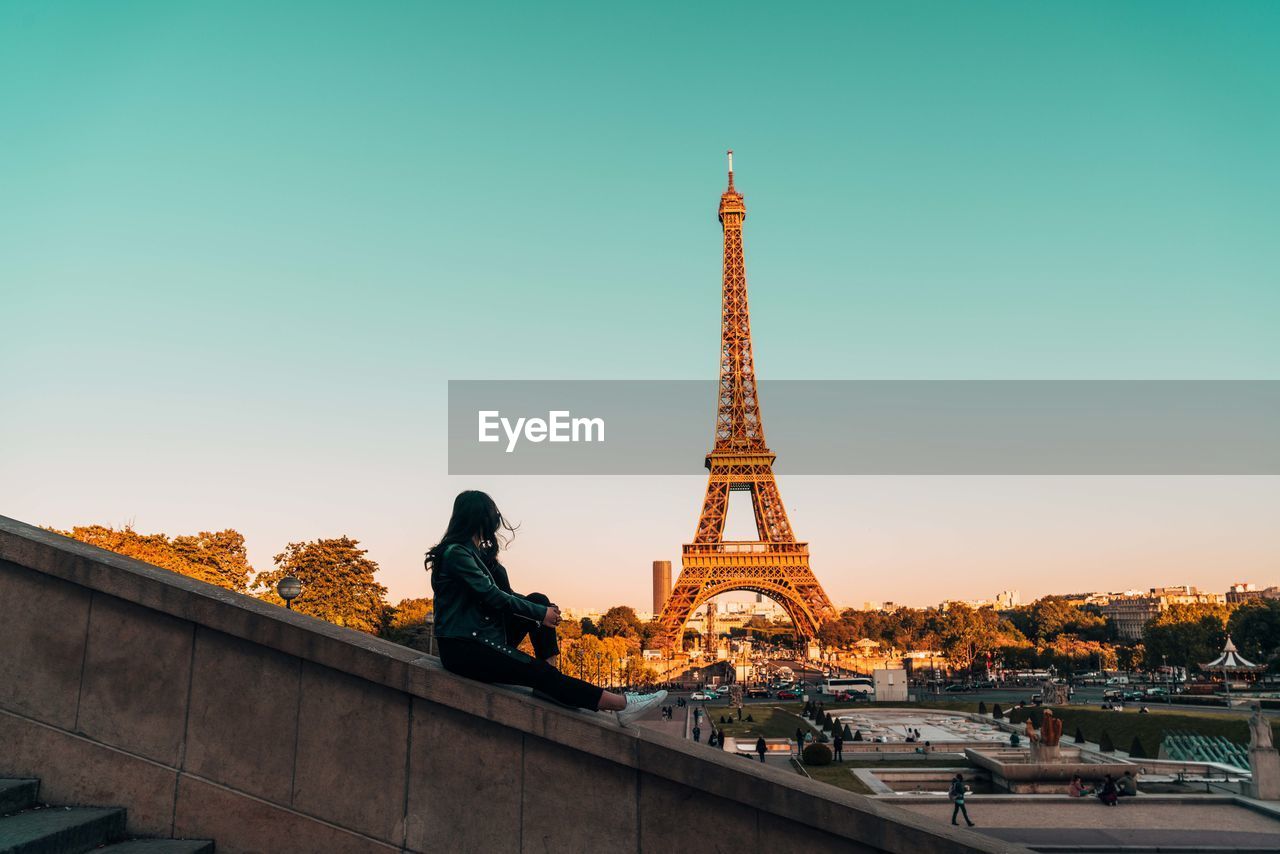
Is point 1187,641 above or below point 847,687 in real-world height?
above

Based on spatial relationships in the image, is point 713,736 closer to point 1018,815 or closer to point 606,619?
point 1018,815

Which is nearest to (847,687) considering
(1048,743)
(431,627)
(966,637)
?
(966,637)

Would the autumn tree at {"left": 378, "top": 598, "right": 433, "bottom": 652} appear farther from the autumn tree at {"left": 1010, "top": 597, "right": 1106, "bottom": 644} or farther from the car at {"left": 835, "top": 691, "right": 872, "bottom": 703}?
the autumn tree at {"left": 1010, "top": 597, "right": 1106, "bottom": 644}

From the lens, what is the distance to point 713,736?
35.5 meters

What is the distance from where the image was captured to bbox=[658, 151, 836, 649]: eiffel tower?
293ft

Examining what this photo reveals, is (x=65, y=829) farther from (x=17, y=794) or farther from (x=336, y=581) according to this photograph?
(x=336, y=581)

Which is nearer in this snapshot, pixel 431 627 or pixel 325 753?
pixel 325 753

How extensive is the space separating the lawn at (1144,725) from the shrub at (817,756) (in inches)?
585

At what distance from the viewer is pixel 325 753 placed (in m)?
6.20

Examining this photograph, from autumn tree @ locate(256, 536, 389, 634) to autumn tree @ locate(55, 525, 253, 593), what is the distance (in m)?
5.27

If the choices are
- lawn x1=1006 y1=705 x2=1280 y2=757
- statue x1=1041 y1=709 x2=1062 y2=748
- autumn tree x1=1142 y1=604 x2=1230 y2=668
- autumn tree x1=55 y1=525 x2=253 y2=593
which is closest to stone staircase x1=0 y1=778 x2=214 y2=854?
statue x1=1041 y1=709 x2=1062 y2=748

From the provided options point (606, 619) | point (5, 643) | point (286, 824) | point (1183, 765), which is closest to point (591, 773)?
point (286, 824)

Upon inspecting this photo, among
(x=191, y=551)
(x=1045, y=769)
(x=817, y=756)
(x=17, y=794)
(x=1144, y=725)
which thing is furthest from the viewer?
(x=191, y=551)

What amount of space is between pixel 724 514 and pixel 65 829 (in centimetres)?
8958
